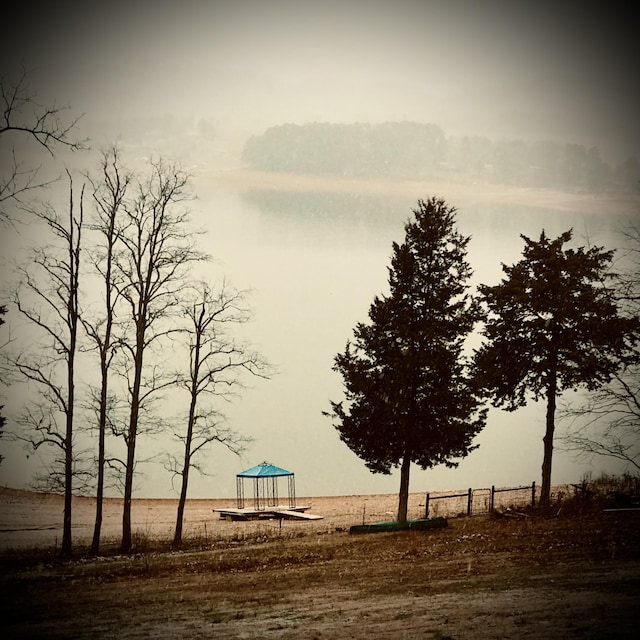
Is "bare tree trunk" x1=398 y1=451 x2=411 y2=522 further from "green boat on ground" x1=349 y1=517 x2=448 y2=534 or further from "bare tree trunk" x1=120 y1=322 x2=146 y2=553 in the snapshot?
"bare tree trunk" x1=120 y1=322 x2=146 y2=553

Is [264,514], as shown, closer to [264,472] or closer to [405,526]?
[264,472]

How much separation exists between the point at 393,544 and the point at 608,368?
423 inches

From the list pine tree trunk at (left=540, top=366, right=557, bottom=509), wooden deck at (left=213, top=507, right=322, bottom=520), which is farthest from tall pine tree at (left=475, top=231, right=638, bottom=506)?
wooden deck at (left=213, top=507, right=322, bottom=520)

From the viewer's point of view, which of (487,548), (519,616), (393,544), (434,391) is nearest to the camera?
(519,616)

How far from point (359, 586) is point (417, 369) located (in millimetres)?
14594

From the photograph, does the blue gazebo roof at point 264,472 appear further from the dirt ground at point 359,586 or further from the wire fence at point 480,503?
the dirt ground at point 359,586

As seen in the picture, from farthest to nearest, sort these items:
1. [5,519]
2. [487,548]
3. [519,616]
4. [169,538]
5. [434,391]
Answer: [5,519] → [169,538] → [434,391] → [487,548] → [519,616]

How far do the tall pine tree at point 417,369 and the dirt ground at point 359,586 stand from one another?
11.8 ft

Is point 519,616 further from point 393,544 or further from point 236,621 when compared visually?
point 393,544

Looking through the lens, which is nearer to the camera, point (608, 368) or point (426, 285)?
point (608, 368)

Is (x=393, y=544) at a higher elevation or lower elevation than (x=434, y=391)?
lower

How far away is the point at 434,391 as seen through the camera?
3134 centimetres

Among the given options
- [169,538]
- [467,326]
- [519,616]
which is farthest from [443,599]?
[169,538]

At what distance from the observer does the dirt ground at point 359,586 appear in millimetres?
13414
